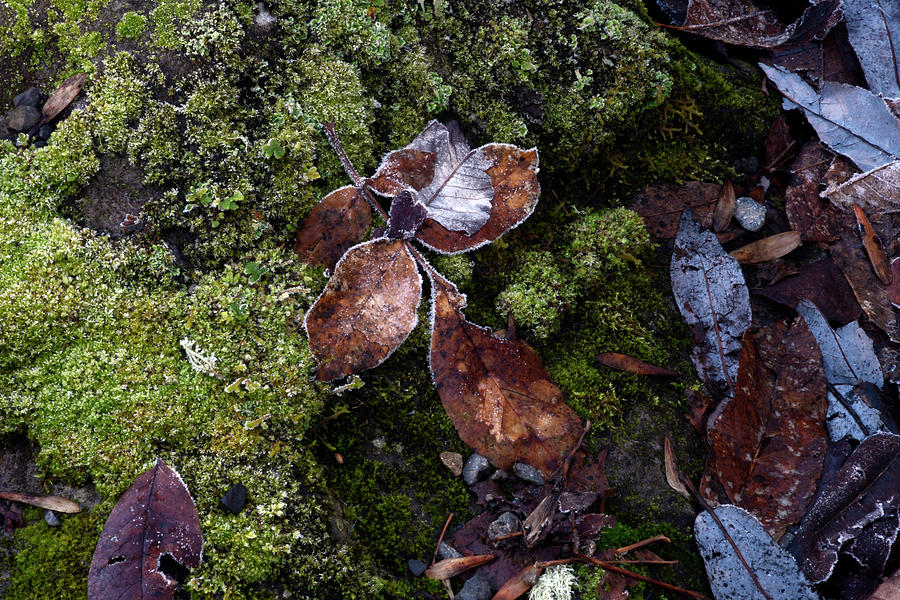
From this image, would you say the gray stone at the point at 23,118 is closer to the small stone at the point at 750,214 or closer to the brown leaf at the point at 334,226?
the brown leaf at the point at 334,226

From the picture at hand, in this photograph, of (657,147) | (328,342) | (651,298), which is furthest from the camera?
(657,147)

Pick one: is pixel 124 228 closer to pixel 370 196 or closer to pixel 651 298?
pixel 370 196

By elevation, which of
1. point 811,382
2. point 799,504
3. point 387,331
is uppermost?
point 387,331

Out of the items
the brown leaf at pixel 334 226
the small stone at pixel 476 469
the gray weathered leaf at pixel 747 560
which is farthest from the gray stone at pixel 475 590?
the brown leaf at pixel 334 226

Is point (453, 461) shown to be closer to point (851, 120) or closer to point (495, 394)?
point (495, 394)

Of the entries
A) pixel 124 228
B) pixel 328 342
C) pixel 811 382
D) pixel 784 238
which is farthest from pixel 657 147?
pixel 124 228

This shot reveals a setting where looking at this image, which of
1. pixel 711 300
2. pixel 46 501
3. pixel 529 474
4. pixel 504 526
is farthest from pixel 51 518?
pixel 711 300

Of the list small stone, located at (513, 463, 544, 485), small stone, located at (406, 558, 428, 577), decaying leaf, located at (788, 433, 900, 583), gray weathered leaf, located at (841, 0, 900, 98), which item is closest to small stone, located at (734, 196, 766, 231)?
gray weathered leaf, located at (841, 0, 900, 98)
